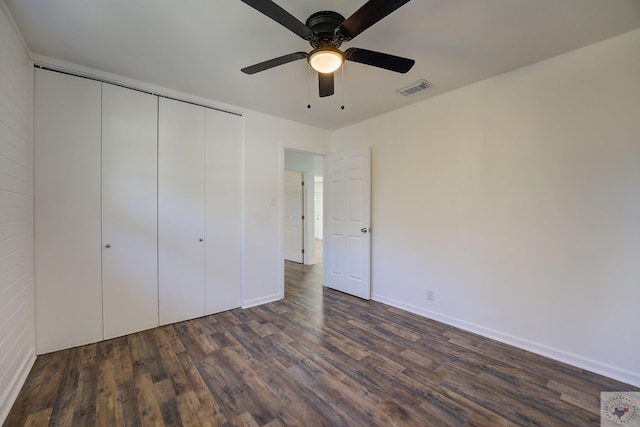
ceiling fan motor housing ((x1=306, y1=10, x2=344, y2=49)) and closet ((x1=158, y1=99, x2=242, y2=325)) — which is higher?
ceiling fan motor housing ((x1=306, y1=10, x2=344, y2=49))

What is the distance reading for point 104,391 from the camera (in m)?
1.81

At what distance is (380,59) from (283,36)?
0.78m

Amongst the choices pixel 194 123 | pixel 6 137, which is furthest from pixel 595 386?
pixel 6 137

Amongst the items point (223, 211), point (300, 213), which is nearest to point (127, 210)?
point (223, 211)

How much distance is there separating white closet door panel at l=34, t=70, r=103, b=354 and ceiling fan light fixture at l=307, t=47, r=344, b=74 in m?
2.22

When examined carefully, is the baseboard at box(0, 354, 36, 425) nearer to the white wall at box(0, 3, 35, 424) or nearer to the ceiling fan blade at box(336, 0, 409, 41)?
the white wall at box(0, 3, 35, 424)

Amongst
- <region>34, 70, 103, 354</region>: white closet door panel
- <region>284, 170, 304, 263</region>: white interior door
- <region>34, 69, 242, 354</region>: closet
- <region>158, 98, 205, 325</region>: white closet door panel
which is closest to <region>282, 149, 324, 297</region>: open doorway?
<region>284, 170, 304, 263</region>: white interior door

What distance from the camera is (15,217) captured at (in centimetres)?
186

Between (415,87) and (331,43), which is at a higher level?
(415,87)

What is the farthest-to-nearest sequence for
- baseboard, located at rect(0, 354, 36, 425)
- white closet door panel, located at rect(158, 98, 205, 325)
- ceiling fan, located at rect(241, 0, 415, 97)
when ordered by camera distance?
white closet door panel, located at rect(158, 98, 205, 325) < baseboard, located at rect(0, 354, 36, 425) < ceiling fan, located at rect(241, 0, 415, 97)

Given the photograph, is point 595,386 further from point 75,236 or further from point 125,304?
point 75,236

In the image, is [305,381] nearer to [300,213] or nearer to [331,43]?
[331,43]

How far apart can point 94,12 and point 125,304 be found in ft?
8.08

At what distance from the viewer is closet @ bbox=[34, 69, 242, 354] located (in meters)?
2.24
